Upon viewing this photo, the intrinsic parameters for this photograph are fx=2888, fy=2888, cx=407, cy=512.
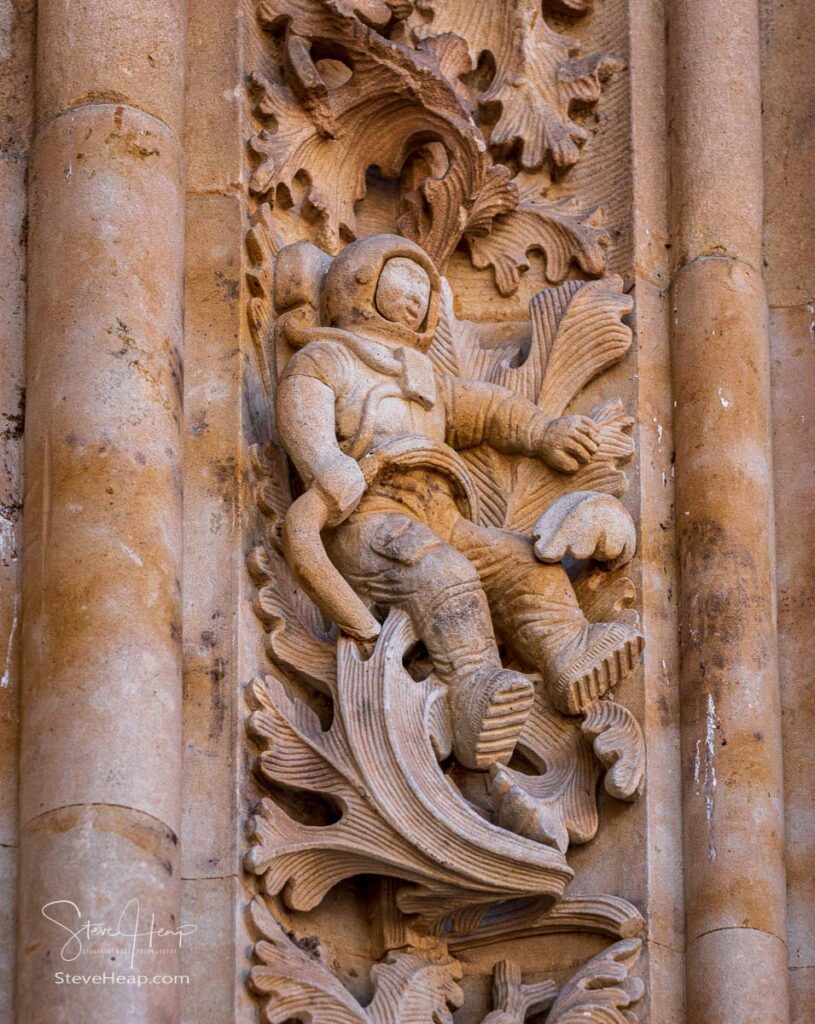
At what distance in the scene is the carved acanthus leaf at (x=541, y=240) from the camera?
22.9 feet

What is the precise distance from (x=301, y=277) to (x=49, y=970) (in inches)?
71.5

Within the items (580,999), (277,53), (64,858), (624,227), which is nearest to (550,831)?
(580,999)

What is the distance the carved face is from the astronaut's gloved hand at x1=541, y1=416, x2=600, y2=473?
398 mm

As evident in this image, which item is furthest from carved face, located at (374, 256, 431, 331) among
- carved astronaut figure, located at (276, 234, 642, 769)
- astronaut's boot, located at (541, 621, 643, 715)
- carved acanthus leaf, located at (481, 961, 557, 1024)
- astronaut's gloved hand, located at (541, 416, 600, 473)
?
carved acanthus leaf, located at (481, 961, 557, 1024)

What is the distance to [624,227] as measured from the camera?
23.0 ft

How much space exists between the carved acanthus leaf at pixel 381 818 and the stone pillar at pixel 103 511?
27cm

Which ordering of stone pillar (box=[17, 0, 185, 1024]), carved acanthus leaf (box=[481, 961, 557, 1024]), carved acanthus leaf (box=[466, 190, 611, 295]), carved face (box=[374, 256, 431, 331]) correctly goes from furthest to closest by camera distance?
carved acanthus leaf (box=[466, 190, 611, 295]) < carved face (box=[374, 256, 431, 331]) < carved acanthus leaf (box=[481, 961, 557, 1024]) < stone pillar (box=[17, 0, 185, 1024])

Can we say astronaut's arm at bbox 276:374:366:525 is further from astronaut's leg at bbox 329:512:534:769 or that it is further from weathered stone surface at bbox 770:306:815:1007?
weathered stone surface at bbox 770:306:815:1007

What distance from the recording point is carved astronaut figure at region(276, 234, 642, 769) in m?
6.27

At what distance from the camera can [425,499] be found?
647cm

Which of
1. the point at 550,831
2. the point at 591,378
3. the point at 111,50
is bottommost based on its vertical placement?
the point at 550,831

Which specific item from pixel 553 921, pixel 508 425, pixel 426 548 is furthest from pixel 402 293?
pixel 553 921

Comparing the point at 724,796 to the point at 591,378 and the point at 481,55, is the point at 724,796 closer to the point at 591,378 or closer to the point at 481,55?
the point at 591,378

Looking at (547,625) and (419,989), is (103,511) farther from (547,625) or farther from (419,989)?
(419,989)
